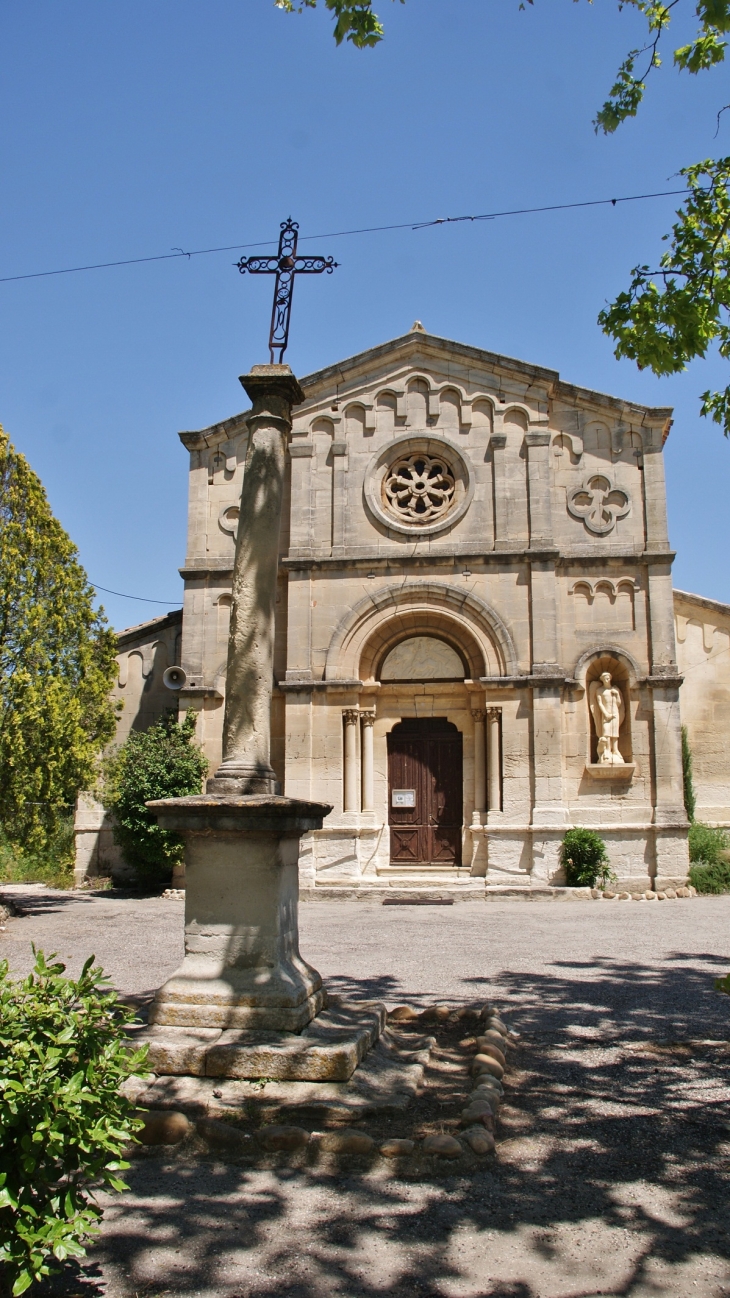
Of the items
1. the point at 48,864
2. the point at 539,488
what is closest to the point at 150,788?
the point at 48,864

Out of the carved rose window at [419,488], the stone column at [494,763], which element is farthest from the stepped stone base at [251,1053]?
the carved rose window at [419,488]

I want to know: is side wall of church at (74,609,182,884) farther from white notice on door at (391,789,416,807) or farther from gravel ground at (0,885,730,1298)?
gravel ground at (0,885,730,1298)

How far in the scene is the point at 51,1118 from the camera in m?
3.13

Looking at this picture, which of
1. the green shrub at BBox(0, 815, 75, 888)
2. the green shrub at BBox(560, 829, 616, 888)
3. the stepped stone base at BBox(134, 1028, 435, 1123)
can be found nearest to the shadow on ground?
the stepped stone base at BBox(134, 1028, 435, 1123)

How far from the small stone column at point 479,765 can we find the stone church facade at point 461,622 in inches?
1.6

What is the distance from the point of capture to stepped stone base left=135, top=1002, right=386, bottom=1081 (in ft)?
16.9

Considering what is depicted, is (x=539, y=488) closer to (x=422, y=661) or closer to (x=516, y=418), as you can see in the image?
(x=516, y=418)

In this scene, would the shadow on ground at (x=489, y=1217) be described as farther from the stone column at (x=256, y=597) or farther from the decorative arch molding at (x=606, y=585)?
the decorative arch molding at (x=606, y=585)

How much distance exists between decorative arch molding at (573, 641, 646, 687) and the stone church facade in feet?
0.13

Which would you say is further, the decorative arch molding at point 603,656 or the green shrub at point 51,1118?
the decorative arch molding at point 603,656

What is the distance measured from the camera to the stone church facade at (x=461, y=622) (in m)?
16.7

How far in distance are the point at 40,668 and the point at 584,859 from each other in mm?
9391

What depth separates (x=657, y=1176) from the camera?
4.37 m

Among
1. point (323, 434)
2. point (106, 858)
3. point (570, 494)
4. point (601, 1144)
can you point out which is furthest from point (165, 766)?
point (601, 1144)
